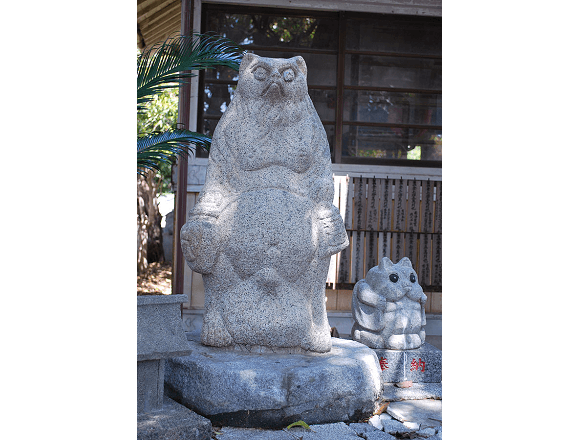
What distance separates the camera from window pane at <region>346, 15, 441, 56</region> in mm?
5824

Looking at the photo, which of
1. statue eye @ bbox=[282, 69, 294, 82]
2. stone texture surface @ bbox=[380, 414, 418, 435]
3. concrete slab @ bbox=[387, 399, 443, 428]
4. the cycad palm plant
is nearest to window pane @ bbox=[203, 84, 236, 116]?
the cycad palm plant

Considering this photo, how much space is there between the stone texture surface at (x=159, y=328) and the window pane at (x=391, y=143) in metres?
3.52

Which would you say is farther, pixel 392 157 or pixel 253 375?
pixel 392 157

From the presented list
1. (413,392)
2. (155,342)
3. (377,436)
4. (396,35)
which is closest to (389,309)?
(413,392)

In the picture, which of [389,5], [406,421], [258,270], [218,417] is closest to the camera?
[218,417]

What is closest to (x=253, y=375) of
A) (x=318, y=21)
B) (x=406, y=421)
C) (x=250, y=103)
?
(x=406, y=421)

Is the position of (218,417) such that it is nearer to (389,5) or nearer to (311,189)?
(311,189)

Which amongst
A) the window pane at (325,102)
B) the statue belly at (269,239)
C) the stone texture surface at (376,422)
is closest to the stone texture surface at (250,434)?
the stone texture surface at (376,422)

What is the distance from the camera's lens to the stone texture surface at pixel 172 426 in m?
2.39

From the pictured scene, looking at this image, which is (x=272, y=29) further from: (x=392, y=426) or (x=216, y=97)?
(x=392, y=426)

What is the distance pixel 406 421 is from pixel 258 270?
3.73 feet

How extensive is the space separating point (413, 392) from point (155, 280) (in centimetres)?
658

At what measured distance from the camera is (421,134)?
5.97 metres

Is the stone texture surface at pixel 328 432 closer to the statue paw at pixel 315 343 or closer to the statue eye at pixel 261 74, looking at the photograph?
the statue paw at pixel 315 343
